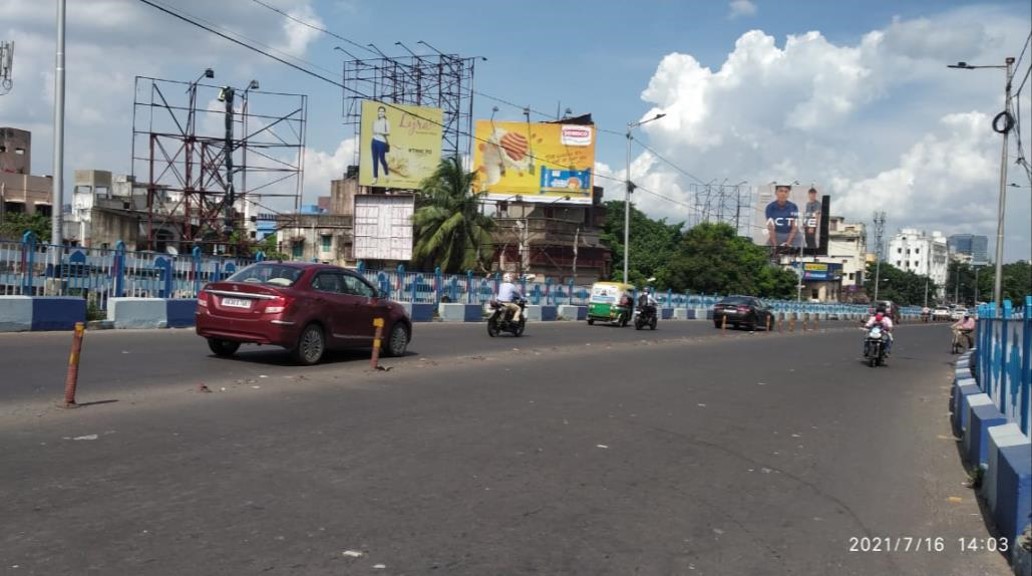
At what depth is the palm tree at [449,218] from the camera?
5303 centimetres

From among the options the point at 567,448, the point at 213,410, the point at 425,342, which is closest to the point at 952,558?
the point at 567,448

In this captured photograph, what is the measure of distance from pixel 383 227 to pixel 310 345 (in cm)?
4016

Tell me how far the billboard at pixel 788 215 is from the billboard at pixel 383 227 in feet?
163

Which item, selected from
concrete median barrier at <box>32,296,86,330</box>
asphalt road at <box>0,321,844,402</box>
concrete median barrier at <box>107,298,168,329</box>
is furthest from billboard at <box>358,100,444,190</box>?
concrete median barrier at <box>32,296,86,330</box>

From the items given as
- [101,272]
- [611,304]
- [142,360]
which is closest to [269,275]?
[142,360]

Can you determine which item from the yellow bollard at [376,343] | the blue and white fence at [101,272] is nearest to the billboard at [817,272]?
the blue and white fence at [101,272]

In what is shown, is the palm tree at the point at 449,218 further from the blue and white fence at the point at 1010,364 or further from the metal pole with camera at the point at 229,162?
the blue and white fence at the point at 1010,364

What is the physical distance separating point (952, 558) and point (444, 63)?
56.5 meters

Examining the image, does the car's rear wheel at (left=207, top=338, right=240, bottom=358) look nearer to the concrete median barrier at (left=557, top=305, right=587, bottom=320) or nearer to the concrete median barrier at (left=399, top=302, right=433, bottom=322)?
the concrete median barrier at (left=399, top=302, right=433, bottom=322)

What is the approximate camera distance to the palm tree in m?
53.0

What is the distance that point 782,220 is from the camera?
91312 millimetres

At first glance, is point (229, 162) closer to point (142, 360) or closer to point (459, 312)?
point (459, 312)

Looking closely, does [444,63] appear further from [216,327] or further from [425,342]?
[216,327]

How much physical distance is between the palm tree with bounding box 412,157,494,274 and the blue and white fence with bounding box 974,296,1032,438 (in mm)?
43362
